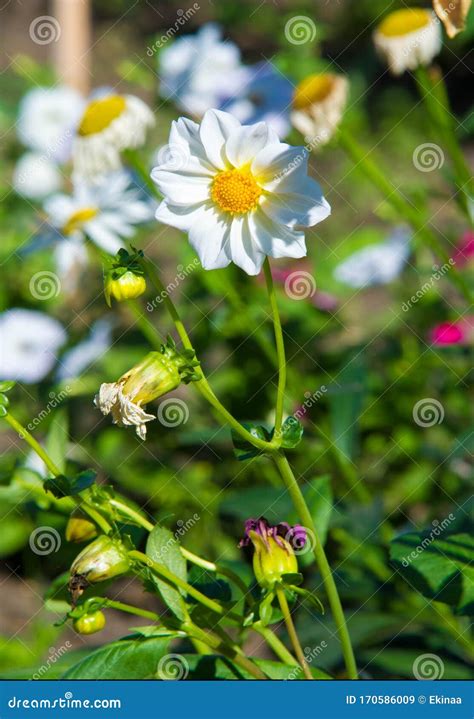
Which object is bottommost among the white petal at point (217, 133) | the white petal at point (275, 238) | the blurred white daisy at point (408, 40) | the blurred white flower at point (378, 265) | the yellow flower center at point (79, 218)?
the yellow flower center at point (79, 218)

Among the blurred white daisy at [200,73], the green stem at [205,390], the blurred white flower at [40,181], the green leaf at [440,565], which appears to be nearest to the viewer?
the green stem at [205,390]

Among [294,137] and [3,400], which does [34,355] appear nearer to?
[294,137]

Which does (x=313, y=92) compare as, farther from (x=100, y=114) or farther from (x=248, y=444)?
(x=248, y=444)

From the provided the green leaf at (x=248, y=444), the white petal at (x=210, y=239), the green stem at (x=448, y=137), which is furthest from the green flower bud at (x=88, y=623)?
the green stem at (x=448, y=137)

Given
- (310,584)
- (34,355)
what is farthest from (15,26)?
(310,584)

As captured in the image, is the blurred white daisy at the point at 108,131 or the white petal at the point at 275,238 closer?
the white petal at the point at 275,238

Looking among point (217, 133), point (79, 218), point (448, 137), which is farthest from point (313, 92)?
point (217, 133)

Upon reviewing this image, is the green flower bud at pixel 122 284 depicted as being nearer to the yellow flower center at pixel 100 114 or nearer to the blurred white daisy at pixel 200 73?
the yellow flower center at pixel 100 114
